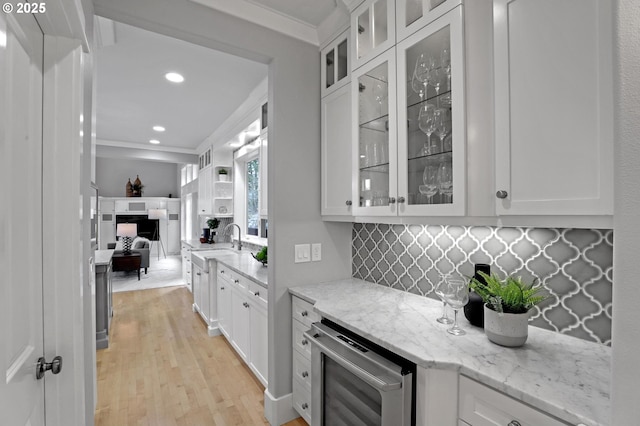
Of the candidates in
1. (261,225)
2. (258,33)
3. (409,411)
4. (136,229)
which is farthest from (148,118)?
(136,229)

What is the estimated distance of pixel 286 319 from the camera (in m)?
2.14

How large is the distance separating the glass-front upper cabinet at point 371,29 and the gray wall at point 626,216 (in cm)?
108

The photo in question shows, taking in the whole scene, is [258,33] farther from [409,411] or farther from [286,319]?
[409,411]

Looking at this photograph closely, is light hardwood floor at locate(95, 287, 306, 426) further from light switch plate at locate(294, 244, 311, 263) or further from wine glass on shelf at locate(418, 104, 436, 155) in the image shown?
wine glass on shelf at locate(418, 104, 436, 155)

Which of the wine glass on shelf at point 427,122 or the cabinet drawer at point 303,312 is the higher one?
the wine glass on shelf at point 427,122

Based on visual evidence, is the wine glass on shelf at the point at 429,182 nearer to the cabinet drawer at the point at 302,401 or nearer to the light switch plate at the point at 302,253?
the light switch plate at the point at 302,253

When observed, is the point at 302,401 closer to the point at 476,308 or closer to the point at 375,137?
the point at 476,308

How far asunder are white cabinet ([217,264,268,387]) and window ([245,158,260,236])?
1.21 meters

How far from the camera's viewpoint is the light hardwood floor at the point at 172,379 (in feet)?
7.32

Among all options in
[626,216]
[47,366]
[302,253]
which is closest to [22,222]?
[47,366]

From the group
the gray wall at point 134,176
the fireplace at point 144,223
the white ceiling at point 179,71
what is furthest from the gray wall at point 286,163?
the gray wall at point 134,176

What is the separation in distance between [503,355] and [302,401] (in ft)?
4.43

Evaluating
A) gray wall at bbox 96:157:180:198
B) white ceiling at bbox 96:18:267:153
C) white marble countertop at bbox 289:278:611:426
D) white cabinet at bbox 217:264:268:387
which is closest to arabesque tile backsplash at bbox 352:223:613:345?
white marble countertop at bbox 289:278:611:426

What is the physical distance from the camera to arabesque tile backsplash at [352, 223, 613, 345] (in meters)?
1.23
